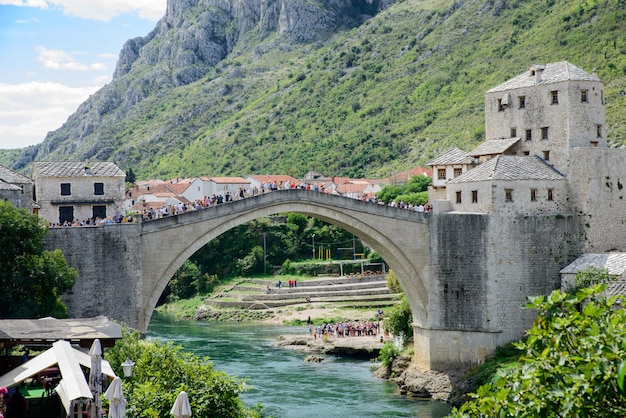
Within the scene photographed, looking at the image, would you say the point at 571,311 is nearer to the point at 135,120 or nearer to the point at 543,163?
Result: the point at 543,163

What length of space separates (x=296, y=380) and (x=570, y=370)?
33868 mm

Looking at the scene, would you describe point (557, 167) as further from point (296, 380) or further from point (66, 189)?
point (66, 189)

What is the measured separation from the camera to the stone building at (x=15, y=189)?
35125mm

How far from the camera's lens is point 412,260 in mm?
41406

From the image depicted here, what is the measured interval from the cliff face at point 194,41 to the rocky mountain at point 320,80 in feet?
0.96

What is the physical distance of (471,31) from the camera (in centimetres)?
10731

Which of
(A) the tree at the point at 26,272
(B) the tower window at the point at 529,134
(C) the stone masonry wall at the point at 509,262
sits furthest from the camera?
(B) the tower window at the point at 529,134

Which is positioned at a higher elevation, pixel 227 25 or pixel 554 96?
pixel 227 25

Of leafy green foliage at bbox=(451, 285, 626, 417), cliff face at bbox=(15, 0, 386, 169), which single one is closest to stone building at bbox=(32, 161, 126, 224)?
leafy green foliage at bbox=(451, 285, 626, 417)

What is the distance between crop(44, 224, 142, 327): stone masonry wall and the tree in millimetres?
2517

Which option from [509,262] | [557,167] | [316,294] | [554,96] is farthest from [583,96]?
[316,294]

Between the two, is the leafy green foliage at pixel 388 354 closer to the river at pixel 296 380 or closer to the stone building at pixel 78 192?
the river at pixel 296 380

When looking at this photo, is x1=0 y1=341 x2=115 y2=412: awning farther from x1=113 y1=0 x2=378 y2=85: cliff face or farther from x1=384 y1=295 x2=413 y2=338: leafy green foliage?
x1=113 y1=0 x2=378 y2=85: cliff face

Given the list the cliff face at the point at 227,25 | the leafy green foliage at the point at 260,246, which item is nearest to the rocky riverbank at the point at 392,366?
the leafy green foliage at the point at 260,246
